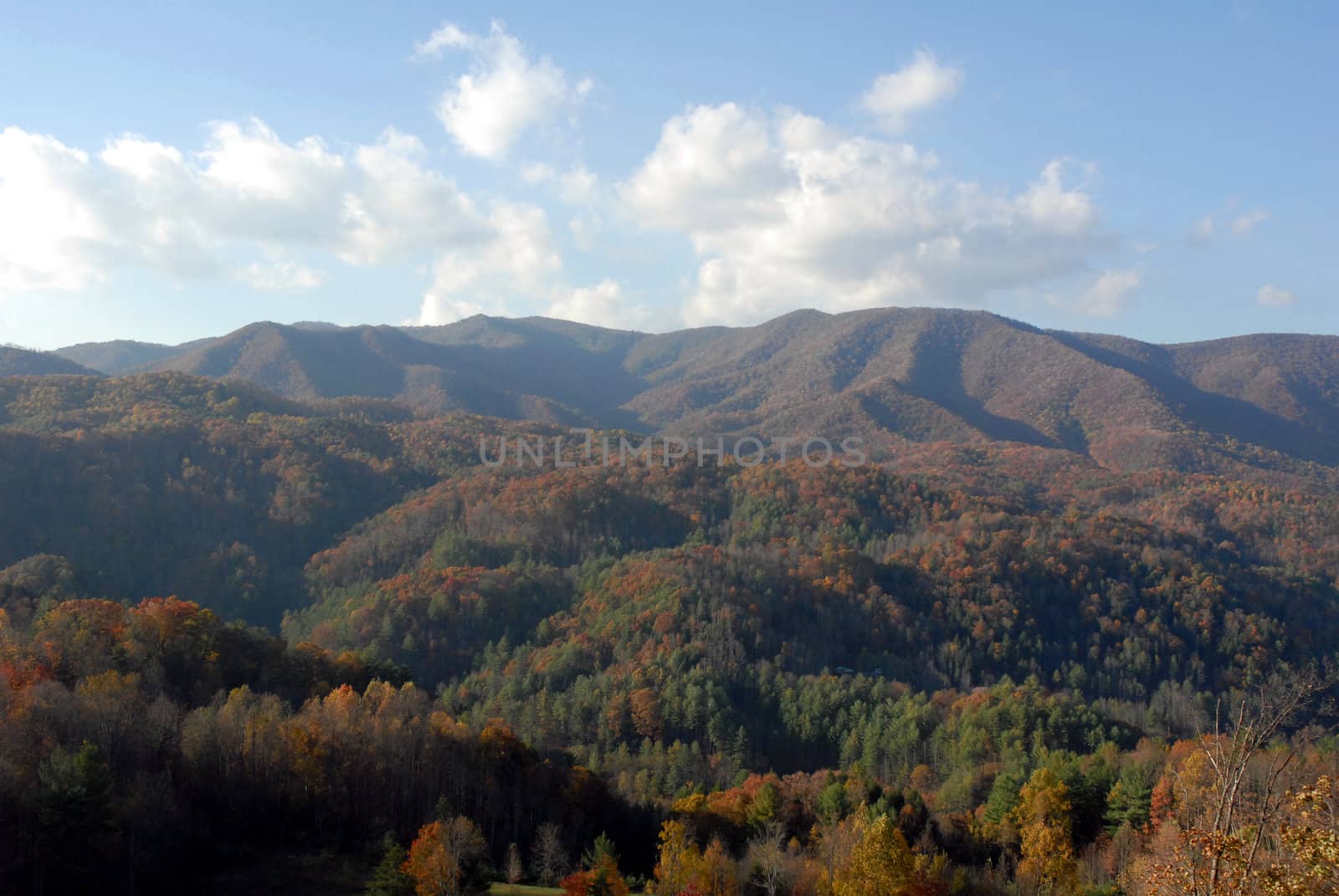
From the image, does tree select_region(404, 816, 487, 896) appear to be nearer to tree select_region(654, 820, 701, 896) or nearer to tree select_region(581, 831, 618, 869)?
tree select_region(581, 831, 618, 869)

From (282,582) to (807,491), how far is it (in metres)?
86.0

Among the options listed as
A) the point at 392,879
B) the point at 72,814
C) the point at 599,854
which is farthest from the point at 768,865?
the point at 72,814

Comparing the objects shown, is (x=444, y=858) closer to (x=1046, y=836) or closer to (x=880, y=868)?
(x=880, y=868)

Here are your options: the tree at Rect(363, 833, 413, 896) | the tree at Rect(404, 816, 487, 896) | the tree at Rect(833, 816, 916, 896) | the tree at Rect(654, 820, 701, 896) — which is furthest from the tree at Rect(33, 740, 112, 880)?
the tree at Rect(833, 816, 916, 896)

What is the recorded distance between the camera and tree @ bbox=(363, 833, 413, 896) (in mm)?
32750

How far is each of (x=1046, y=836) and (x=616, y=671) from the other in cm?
5276

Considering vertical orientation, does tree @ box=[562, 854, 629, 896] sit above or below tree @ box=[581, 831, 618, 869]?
above

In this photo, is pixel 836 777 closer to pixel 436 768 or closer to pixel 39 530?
pixel 436 768

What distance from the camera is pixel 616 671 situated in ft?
297

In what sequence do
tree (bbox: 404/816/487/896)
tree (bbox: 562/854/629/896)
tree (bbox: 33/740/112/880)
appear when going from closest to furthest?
1. tree (bbox: 33/740/112/880)
2. tree (bbox: 404/816/487/896)
3. tree (bbox: 562/854/629/896)

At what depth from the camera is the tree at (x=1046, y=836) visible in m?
41.0

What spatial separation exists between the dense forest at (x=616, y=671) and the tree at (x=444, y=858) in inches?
6.7

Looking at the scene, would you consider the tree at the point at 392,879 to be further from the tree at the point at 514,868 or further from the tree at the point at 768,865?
the tree at the point at 768,865

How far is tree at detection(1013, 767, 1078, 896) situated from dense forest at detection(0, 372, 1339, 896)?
0.67ft
